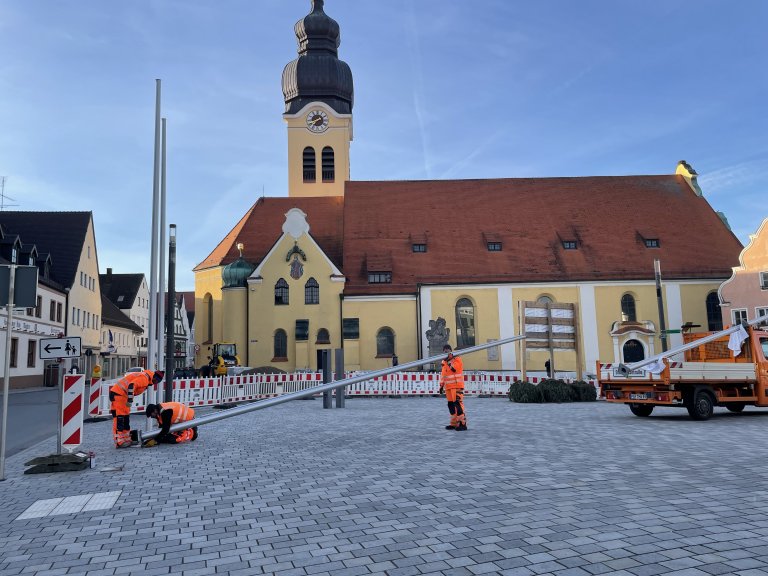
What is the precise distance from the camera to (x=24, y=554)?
468cm

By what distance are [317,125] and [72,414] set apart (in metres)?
40.3

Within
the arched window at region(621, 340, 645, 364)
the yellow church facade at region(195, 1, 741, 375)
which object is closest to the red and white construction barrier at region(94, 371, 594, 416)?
the yellow church facade at region(195, 1, 741, 375)

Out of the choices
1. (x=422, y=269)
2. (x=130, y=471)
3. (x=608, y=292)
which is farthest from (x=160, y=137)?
(x=608, y=292)

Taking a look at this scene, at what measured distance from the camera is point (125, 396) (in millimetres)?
10172

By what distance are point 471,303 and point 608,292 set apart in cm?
803

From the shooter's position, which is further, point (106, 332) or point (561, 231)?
point (106, 332)

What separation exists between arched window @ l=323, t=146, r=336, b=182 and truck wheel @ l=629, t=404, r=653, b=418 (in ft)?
116

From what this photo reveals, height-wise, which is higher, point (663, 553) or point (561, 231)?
point (561, 231)

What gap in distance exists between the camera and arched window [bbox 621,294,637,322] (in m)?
36.3

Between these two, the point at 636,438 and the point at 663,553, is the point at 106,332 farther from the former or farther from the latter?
the point at 663,553

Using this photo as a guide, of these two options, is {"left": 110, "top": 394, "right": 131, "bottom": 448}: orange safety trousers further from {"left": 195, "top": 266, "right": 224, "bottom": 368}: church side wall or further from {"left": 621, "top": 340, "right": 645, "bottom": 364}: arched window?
{"left": 621, "top": 340, "right": 645, "bottom": 364}: arched window

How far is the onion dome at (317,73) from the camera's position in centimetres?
4719

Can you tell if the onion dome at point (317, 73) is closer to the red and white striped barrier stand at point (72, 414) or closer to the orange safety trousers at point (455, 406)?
the orange safety trousers at point (455, 406)

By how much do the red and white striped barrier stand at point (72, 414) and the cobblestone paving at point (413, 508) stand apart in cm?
53
